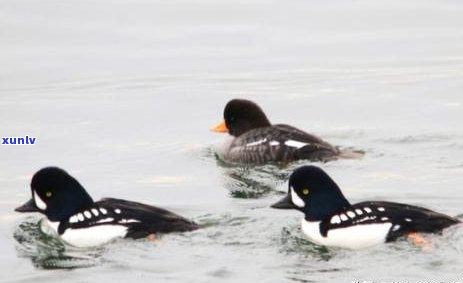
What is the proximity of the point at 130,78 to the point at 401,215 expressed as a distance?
10295 millimetres

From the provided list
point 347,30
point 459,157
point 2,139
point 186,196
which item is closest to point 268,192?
point 186,196

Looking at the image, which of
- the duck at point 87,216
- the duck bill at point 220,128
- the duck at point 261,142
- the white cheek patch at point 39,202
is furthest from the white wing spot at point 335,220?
the duck bill at point 220,128

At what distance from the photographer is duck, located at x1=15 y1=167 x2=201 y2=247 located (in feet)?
43.6

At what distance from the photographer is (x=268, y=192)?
1585 centimetres

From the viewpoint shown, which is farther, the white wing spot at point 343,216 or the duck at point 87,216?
the duck at point 87,216

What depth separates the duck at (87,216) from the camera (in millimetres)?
13297

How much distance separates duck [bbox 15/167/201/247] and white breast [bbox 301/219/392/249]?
141 cm

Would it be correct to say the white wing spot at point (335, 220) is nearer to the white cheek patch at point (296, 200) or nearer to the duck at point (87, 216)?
the white cheek patch at point (296, 200)

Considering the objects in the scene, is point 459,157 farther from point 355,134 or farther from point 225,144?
point 225,144

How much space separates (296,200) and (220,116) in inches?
271

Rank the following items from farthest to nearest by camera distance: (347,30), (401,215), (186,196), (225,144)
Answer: (347,30) → (225,144) → (186,196) → (401,215)

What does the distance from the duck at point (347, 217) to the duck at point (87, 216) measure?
112 cm

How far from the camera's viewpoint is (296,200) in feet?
44.2

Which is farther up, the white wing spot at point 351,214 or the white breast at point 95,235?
the white wing spot at point 351,214
